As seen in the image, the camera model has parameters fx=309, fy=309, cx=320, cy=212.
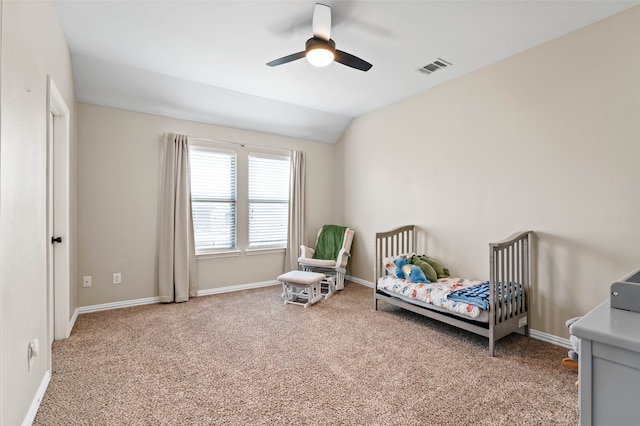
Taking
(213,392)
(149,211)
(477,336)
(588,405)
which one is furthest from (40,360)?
(477,336)

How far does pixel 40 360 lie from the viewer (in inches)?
75.2

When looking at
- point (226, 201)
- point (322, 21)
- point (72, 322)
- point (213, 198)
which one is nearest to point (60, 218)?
point (72, 322)

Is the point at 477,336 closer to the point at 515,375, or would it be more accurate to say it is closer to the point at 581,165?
the point at 515,375

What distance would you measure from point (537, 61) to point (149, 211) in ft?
14.4

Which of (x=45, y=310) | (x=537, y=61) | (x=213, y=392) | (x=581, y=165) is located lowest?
(x=213, y=392)

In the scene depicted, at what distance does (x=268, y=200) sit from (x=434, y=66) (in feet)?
9.29

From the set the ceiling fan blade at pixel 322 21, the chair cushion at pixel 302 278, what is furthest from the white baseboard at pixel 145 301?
the ceiling fan blade at pixel 322 21

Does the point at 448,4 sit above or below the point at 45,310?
above

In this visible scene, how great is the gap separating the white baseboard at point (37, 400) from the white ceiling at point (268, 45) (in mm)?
2614

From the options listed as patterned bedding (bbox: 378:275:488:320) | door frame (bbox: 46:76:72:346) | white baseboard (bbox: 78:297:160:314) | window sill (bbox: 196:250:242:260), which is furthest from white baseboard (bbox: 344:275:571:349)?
door frame (bbox: 46:76:72:346)

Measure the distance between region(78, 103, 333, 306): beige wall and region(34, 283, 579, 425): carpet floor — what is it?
1.66 feet

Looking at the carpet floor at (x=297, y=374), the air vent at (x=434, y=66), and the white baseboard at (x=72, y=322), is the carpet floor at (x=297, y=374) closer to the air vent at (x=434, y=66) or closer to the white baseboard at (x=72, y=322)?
the white baseboard at (x=72, y=322)

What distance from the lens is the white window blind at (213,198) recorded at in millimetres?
4129

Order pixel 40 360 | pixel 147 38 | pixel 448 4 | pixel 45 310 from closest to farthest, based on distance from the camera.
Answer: pixel 40 360
pixel 45 310
pixel 448 4
pixel 147 38
